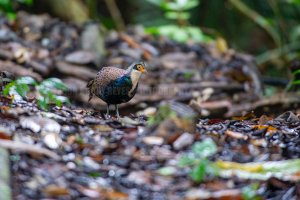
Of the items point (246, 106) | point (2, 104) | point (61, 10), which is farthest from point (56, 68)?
point (2, 104)

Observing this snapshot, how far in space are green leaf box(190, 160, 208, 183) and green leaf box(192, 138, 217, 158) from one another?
15cm

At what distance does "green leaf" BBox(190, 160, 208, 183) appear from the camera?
3.32 metres

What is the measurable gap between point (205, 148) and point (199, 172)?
0.25 m

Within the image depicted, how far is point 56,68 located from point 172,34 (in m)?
2.02

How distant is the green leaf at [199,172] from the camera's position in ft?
10.9

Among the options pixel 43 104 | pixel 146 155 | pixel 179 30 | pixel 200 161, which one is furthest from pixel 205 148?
pixel 179 30

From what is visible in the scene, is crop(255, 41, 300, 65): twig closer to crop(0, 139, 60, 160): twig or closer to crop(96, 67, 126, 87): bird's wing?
crop(96, 67, 126, 87): bird's wing

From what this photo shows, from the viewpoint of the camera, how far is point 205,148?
354 cm

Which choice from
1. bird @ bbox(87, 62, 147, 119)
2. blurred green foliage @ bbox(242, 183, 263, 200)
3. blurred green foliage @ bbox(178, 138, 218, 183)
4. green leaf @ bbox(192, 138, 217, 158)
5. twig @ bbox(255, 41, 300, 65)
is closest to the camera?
blurred green foliage @ bbox(242, 183, 263, 200)

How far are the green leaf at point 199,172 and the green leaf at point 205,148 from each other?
151 millimetres

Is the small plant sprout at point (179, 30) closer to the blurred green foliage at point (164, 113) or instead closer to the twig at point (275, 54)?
the twig at point (275, 54)

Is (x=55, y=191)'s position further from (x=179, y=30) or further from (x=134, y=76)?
(x=179, y=30)

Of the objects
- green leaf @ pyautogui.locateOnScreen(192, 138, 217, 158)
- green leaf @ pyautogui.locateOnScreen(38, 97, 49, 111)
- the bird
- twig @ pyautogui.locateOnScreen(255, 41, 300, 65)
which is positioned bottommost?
green leaf @ pyautogui.locateOnScreen(192, 138, 217, 158)

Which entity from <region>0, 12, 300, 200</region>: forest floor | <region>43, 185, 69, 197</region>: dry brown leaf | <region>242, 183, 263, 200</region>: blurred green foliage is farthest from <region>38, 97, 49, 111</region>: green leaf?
<region>242, 183, 263, 200</region>: blurred green foliage
